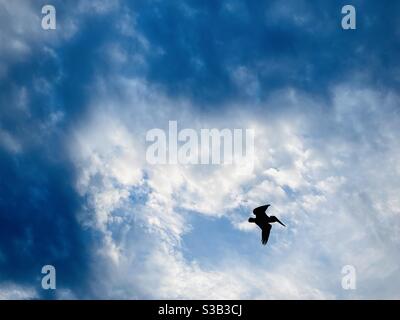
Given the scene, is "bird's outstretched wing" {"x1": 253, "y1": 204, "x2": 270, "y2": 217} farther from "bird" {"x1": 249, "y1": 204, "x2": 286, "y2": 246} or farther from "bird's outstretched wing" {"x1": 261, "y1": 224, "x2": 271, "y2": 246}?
"bird's outstretched wing" {"x1": 261, "y1": 224, "x2": 271, "y2": 246}

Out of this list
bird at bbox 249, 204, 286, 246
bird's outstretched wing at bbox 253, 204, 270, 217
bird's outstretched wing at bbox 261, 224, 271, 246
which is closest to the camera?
bird's outstretched wing at bbox 253, 204, 270, 217

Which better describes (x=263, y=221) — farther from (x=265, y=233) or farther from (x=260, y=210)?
(x=260, y=210)

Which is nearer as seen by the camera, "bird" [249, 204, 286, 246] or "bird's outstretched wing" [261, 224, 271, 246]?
"bird" [249, 204, 286, 246]

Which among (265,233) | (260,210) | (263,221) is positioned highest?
(260,210)

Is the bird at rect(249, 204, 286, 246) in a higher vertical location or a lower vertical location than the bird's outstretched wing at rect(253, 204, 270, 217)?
lower

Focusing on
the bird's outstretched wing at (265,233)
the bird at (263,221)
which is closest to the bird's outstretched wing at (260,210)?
the bird at (263,221)

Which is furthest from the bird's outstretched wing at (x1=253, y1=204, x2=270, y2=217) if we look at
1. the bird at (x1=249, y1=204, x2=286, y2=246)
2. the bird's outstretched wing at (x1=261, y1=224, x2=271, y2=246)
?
the bird's outstretched wing at (x1=261, y1=224, x2=271, y2=246)

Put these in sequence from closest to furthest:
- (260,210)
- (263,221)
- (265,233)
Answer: (260,210), (263,221), (265,233)

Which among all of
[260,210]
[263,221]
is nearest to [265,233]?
[263,221]

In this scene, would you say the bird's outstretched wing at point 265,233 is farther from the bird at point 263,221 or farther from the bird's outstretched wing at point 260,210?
the bird's outstretched wing at point 260,210

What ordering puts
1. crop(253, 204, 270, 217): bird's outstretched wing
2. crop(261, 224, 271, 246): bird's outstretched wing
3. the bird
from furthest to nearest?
crop(261, 224, 271, 246): bird's outstretched wing → the bird → crop(253, 204, 270, 217): bird's outstretched wing
